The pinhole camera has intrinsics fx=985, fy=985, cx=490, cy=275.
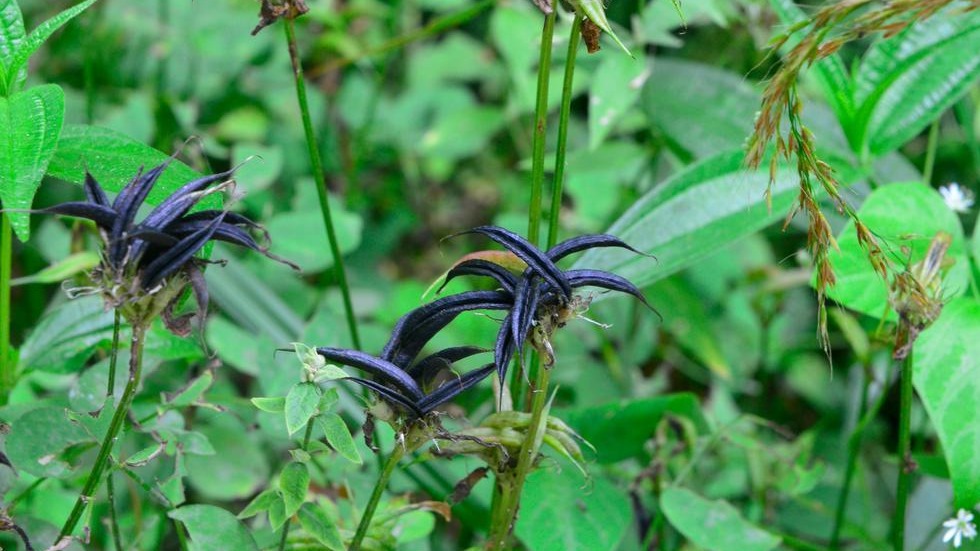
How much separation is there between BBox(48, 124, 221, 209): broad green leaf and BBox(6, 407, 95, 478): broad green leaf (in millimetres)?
191

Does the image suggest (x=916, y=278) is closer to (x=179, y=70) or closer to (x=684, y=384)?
(x=684, y=384)

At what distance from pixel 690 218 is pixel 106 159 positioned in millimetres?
573

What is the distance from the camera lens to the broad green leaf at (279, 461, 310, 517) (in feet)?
2.26

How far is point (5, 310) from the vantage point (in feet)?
2.81

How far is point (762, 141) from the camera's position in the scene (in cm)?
63

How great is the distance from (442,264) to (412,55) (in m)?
0.57

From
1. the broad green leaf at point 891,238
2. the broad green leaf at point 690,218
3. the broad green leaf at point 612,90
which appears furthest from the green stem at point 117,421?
the broad green leaf at point 612,90

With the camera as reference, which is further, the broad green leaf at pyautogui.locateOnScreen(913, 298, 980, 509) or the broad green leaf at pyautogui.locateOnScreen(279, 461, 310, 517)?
the broad green leaf at pyautogui.locateOnScreen(913, 298, 980, 509)

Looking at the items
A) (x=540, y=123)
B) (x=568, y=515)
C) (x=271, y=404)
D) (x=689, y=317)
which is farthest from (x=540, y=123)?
(x=689, y=317)

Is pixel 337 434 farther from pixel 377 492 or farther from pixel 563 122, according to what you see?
pixel 563 122

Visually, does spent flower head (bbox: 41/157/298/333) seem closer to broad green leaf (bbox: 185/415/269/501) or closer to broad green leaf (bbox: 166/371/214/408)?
broad green leaf (bbox: 166/371/214/408)

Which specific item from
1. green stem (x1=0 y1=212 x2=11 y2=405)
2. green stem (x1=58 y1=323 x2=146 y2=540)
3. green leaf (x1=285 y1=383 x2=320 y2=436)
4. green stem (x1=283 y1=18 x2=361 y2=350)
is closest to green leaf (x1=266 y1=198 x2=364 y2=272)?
green stem (x1=283 y1=18 x2=361 y2=350)

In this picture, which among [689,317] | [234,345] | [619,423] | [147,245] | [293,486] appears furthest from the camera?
[689,317]

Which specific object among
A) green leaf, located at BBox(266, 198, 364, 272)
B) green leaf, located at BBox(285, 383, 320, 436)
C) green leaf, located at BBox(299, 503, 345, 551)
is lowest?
green leaf, located at BBox(299, 503, 345, 551)
